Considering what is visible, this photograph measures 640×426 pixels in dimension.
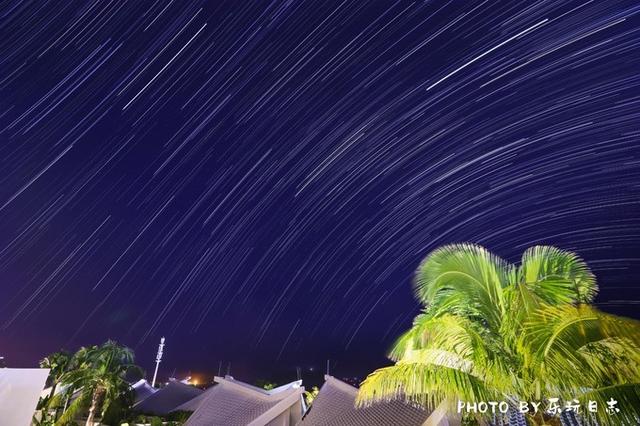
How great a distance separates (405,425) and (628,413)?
8.54 m

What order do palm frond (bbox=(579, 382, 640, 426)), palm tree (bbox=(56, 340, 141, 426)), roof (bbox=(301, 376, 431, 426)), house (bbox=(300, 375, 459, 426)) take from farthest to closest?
palm tree (bbox=(56, 340, 141, 426))
roof (bbox=(301, 376, 431, 426))
house (bbox=(300, 375, 459, 426))
palm frond (bbox=(579, 382, 640, 426))

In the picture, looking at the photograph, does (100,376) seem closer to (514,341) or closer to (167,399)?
(167,399)

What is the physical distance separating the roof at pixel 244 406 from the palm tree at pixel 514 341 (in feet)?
45.4

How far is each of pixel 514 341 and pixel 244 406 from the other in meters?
18.1

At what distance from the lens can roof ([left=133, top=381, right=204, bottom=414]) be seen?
33897 mm

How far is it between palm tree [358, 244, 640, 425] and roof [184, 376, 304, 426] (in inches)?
544

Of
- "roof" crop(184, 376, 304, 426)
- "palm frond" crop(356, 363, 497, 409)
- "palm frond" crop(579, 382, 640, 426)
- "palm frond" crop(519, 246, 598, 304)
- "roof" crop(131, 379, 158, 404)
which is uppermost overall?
"roof" crop(131, 379, 158, 404)

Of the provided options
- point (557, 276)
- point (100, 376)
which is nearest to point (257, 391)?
point (100, 376)

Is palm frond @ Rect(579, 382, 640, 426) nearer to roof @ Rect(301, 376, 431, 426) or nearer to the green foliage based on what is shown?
roof @ Rect(301, 376, 431, 426)

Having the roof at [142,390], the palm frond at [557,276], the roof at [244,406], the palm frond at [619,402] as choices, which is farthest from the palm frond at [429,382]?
the roof at [142,390]

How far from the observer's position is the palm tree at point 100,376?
2472cm

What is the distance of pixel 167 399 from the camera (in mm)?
35375

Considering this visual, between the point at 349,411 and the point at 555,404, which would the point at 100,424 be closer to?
the point at 349,411

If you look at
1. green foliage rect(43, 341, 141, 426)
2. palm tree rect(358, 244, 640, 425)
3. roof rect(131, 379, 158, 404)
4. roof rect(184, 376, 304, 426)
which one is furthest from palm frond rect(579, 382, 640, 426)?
roof rect(131, 379, 158, 404)
